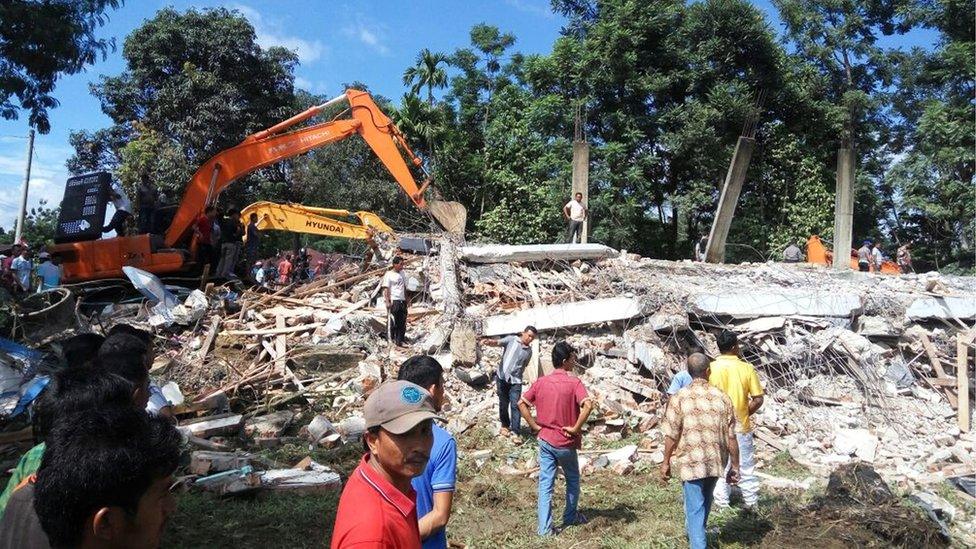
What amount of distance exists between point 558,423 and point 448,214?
893cm

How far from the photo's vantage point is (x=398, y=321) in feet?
34.2

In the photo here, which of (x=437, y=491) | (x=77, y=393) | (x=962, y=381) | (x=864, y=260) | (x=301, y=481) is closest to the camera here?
(x=77, y=393)

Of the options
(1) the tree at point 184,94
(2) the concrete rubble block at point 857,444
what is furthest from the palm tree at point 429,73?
(2) the concrete rubble block at point 857,444

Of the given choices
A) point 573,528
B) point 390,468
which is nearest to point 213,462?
point 573,528

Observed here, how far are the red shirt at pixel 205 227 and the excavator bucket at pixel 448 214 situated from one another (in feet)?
13.4

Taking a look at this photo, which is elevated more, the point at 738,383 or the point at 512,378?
the point at 738,383

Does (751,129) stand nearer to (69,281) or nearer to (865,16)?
(865,16)

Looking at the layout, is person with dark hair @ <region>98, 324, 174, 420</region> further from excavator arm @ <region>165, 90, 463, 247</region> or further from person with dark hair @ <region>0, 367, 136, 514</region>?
excavator arm @ <region>165, 90, 463, 247</region>

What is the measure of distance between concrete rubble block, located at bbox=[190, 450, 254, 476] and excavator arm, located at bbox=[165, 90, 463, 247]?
22.4 feet

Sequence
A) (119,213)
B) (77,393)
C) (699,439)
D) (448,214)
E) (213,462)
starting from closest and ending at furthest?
(77,393), (699,439), (213,462), (119,213), (448,214)

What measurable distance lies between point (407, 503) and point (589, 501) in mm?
4647

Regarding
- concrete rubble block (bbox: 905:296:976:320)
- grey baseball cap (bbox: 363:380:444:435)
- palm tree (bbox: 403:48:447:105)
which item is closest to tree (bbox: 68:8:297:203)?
palm tree (bbox: 403:48:447:105)

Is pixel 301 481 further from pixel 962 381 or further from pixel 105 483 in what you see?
pixel 962 381

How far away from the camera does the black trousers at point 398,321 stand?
10.3m
